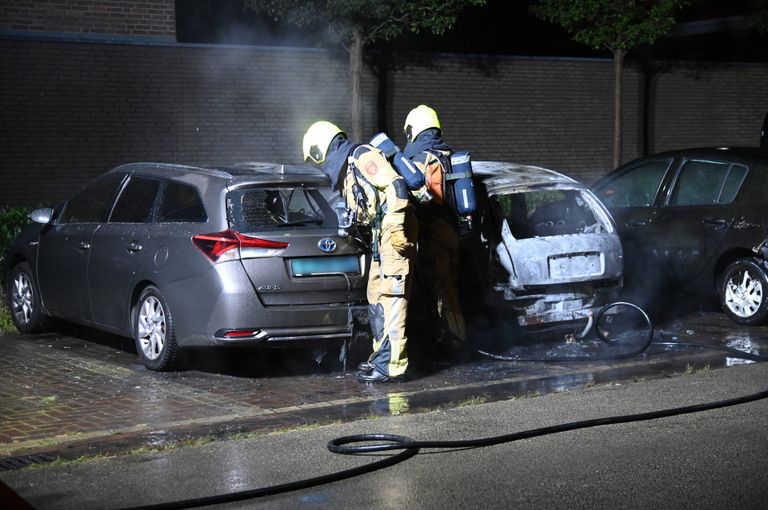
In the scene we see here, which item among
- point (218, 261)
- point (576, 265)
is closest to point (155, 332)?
point (218, 261)

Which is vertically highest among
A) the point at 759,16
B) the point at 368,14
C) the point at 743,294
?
the point at 759,16

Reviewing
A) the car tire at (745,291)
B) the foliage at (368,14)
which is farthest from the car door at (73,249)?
the foliage at (368,14)

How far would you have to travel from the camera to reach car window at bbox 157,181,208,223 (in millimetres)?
8500

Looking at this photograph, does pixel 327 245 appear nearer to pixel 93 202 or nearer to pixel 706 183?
pixel 93 202

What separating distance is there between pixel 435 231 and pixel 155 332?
7.38 feet

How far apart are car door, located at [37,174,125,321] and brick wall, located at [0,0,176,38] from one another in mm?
8572

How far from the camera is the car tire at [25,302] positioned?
34.0 feet

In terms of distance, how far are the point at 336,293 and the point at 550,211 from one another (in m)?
2.61

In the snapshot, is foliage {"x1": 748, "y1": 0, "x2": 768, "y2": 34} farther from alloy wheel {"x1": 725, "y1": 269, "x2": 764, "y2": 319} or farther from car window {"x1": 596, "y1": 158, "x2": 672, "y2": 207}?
alloy wheel {"x1": 725, "y1": 269, "x2": 764, "y2": 319}

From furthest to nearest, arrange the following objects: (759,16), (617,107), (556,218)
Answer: (759,16) → (617,107) → (556,218)

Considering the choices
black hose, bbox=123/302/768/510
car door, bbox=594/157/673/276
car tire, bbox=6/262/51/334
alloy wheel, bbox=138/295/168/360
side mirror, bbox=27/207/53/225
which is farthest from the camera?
car door, bbox=594/157/673/276

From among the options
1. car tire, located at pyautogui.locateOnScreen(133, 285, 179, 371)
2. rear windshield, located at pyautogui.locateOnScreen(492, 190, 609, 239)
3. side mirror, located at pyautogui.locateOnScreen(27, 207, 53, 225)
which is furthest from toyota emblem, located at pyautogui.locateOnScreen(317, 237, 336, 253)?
side mirror, located at pyautogui.locateOnScreen(27, 207, 53, 225)

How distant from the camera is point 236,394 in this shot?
8.05m

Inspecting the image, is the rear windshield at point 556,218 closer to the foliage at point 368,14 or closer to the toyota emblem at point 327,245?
the toyota emblem at point 327,245
